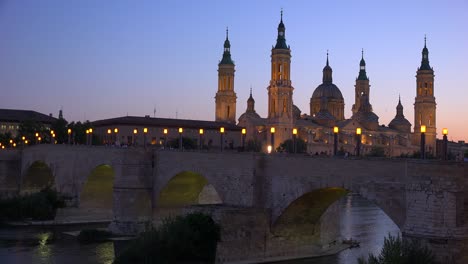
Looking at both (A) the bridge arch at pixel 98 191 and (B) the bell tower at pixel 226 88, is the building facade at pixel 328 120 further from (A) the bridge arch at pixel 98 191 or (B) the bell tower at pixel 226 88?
(A) the bridge arch at pixel 98 191

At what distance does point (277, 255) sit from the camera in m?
33.2

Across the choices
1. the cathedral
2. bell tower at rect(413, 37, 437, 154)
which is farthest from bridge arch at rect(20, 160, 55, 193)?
bell tower at rect(413, 37, 437, 154)

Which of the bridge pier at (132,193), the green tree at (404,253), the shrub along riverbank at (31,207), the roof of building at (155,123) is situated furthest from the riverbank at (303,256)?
the roof of building at (155,123)

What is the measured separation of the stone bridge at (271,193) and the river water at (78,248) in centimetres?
200

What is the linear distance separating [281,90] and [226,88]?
18.7 m

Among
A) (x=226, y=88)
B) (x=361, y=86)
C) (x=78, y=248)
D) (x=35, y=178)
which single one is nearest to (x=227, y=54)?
(x=226, y=88)

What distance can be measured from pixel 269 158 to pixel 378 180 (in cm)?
785

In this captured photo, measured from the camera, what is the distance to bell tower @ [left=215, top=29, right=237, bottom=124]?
12812cm

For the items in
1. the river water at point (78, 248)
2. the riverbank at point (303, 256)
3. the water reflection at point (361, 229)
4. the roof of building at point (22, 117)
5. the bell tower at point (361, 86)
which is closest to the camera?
the riverbank at point (303, 256)

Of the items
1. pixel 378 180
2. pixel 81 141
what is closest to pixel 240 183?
pixel 378 180

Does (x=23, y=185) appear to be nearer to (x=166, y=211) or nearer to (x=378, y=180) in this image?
(x=166, y=211)

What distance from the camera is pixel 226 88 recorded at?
130m

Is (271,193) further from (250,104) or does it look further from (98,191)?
(250,104)

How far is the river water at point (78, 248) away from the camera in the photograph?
35.5 m
